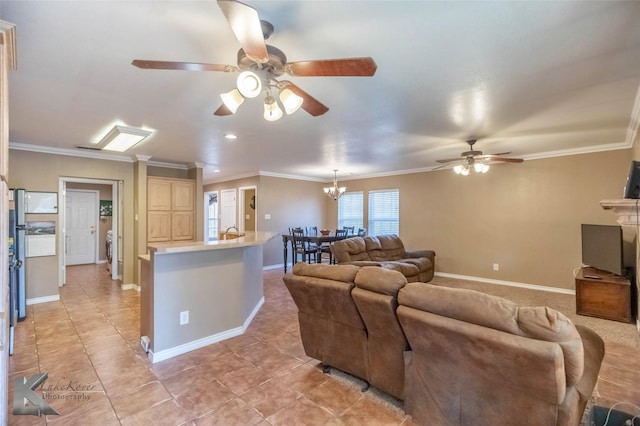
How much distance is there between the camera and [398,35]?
1788 millimetres

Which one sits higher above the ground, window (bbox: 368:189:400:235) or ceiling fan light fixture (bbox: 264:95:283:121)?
ceiling fan light fixture (bbox: 264:95:283:121)

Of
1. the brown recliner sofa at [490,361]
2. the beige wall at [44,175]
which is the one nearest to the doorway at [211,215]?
the beige wall at [44,175]

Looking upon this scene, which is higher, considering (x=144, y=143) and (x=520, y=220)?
(x=144, y=143)

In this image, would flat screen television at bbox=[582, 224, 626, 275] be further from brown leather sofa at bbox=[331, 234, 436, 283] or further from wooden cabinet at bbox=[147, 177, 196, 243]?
wooden cabinet at bbox=[147, 177, 196, 243]

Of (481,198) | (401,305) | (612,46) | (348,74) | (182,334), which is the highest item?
(612,46)

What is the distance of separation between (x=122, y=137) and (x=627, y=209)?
5388mm

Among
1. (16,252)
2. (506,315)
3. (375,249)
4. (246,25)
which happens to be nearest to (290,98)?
(246,25)

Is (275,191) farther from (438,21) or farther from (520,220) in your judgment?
(438,21)

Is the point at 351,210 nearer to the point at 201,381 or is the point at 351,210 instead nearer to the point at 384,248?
the point at 384,248

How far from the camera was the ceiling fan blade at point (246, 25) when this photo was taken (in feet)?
3.79

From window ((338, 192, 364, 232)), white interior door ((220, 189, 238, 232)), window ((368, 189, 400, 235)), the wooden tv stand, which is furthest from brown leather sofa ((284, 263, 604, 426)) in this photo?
white interior door ((220, 189, 238, 232))

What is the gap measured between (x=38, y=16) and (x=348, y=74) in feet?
5.46

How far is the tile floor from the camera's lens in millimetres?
2039

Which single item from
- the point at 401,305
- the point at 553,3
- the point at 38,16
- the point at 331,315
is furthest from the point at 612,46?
the point at 38,16
